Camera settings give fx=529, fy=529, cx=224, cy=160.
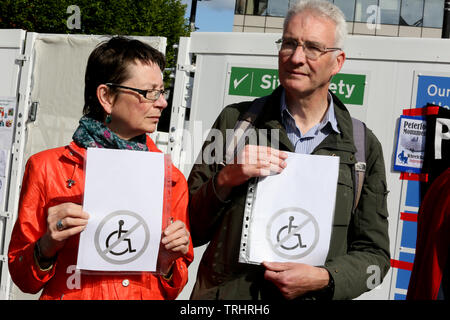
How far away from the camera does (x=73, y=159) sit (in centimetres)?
194

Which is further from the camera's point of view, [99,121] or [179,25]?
[179,25]

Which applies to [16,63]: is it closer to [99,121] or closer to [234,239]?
[99,121]

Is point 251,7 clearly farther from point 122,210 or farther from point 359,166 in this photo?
point 122,210

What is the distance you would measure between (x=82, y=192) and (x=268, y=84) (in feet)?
7.78

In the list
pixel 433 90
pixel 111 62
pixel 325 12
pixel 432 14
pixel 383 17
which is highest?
pixel 432 14

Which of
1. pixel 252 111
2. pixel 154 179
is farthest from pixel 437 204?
pixel 154 179

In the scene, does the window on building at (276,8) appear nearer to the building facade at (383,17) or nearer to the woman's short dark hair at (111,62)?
the building facade at (383,17)

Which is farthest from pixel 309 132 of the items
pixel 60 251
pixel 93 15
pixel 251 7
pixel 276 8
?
pixel 251 7

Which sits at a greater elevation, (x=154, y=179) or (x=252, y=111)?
(x=252, y=111)

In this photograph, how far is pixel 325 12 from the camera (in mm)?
1929

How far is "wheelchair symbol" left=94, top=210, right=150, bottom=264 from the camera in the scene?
178 cm

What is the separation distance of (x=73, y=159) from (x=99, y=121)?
21 centimetres
